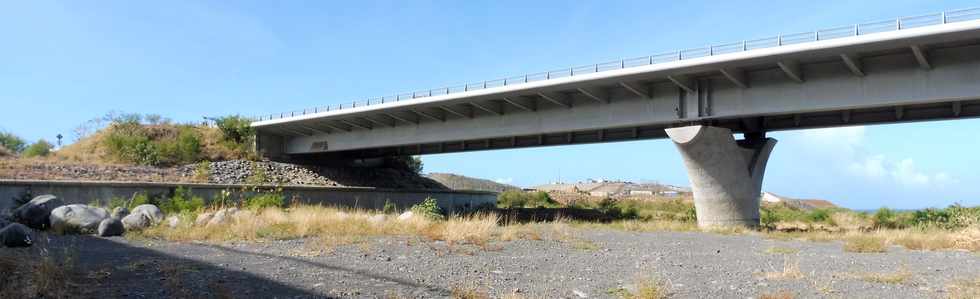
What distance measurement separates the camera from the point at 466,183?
9044 cm

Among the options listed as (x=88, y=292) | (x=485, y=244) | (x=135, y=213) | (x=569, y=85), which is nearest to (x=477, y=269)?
(x=485, y=244)

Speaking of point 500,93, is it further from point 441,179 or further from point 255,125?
point 441,179

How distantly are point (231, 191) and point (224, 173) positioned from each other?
18.6 meters

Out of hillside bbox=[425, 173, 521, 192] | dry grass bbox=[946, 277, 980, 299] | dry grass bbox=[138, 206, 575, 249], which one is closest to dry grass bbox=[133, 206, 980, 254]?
dry grass bbox=[138, 206, 575, 249]

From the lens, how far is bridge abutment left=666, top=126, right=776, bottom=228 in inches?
1121

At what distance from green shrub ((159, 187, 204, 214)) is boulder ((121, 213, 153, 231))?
20.1 ft

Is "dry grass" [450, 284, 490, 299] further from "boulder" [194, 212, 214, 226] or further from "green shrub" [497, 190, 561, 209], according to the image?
"green shrub" [497, 190, 561, 209]

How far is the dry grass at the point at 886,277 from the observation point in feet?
32.1

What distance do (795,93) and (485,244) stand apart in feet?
60.2

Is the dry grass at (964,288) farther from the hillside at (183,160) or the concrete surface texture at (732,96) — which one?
the hillside at (183,160)

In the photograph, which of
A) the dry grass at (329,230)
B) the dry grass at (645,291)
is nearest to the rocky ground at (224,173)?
the dry grass at (329,230)

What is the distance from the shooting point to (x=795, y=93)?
2616 centimetres

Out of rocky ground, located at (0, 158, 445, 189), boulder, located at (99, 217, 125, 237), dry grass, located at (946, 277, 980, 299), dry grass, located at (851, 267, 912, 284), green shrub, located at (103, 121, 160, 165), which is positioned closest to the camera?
dry grass, located at (946, 277, 980, 299)

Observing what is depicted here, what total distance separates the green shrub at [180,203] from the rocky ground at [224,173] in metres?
10.8
